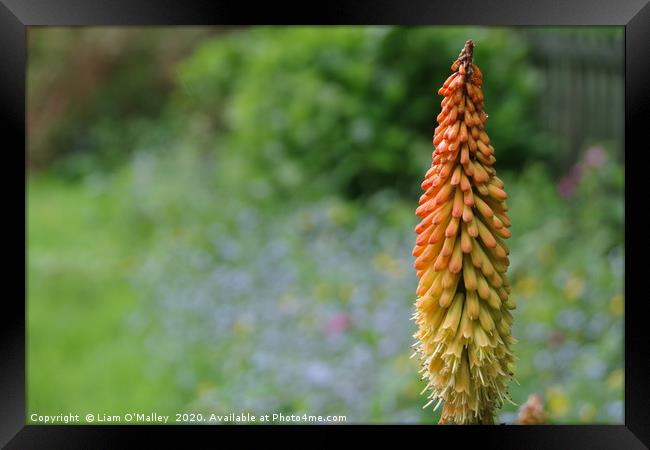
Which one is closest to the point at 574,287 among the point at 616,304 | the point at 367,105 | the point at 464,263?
the point at 616,304

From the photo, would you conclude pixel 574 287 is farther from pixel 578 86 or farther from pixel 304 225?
pixel 578 86

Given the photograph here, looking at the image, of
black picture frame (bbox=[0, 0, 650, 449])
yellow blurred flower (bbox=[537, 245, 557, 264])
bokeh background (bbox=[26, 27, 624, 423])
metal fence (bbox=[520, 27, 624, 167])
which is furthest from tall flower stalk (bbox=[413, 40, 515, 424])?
metal fence (bbox=[520, 27, 624, 167])

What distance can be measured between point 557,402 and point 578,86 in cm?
375

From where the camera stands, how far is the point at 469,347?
2.02m

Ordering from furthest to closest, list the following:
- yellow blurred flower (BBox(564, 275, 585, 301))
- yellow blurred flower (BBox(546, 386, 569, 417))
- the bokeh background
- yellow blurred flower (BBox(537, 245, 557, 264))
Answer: yellow blurred flower (BBox(537, 245, 557, 264)) < yellow blurred flower (BBox(564, 275, 585, 301)) < the bokeh background < yellow blurred flower (BBox(546, 386, 569, 417))

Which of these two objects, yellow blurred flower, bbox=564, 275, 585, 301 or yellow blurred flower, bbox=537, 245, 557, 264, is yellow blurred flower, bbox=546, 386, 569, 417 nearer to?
yellow blurred flower, bbox=564, 275, 585, 301

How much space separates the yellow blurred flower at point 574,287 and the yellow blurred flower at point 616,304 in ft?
0.77

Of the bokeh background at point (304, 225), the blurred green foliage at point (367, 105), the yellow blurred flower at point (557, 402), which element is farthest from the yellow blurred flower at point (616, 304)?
the blurred green foliage at point (367, 105)

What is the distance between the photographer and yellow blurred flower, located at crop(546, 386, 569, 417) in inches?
177

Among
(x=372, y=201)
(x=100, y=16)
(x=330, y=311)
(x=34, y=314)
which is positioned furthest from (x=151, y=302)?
(x=100, y=16)

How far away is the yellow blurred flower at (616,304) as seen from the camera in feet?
16.6

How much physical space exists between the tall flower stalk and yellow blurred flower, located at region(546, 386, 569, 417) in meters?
2.62

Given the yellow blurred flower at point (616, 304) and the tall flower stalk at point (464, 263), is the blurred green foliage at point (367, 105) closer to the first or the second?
the yellow blurred flower at point (616, 304)

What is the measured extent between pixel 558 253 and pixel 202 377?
107 inches
